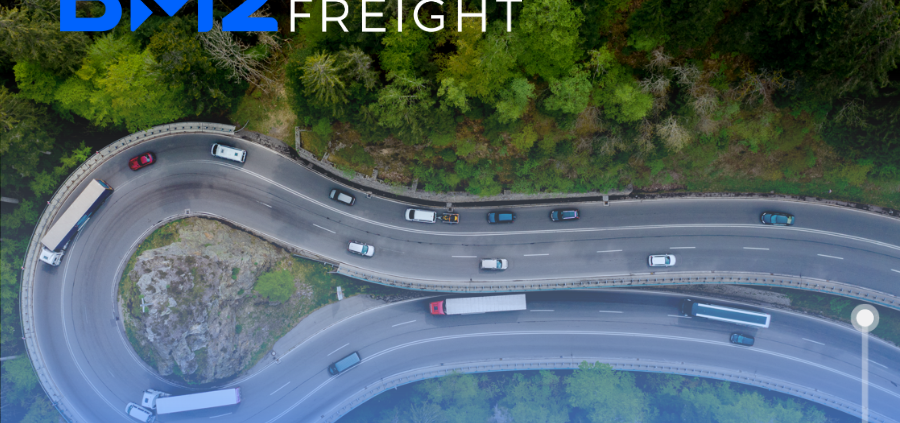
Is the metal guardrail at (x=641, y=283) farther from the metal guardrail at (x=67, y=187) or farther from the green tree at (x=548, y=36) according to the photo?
the green tree at (x=548, y=36)

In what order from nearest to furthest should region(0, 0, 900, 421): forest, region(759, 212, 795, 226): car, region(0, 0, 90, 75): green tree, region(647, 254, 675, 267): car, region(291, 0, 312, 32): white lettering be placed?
region(0, 0, 900, 421): forest → region(0, 0, 90, 75): green tree → region(291, 0, 312, 32): white lettering → region(759, 212, 795, 226): car → region(647, 254, 675, 267): car

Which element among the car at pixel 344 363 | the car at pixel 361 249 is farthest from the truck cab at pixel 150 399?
the car at pixel 361 249

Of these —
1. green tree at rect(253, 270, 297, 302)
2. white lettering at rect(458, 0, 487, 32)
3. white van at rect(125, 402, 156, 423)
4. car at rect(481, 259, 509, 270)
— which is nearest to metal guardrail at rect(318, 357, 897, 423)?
car at rect(481, 259, 509, 270)

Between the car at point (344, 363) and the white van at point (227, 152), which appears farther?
the car at point (344, 363)

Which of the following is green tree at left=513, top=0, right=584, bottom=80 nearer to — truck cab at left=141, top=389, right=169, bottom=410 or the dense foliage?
the dense foliage

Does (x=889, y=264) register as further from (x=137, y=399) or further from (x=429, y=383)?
(x=137, y=399)

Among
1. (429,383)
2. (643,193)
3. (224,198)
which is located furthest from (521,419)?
(224,198)

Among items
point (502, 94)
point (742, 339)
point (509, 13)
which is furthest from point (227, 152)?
point (742, 339)
